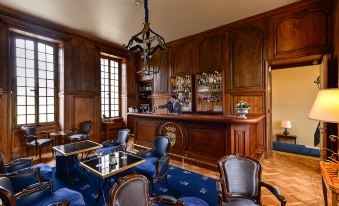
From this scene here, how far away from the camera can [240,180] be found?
219 centimetres

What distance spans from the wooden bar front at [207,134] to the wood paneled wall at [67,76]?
2574 millimetres

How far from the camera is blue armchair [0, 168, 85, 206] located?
196 centimetres

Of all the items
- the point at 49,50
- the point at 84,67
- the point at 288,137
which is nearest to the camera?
A: the point at 49,50

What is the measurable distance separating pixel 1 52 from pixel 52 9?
5.62 feet

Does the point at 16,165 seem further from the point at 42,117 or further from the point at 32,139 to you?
the point at 42,117

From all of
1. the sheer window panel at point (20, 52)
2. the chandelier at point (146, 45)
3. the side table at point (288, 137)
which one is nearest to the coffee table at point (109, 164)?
the chandelier at point (146, 45)

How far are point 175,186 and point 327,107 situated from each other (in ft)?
8.62

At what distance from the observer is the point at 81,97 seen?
21.0 feet

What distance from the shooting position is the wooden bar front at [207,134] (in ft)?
12.2

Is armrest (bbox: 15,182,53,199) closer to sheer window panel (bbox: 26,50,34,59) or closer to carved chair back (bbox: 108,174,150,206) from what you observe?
carved chair back (bbox: 108,174,150,206)

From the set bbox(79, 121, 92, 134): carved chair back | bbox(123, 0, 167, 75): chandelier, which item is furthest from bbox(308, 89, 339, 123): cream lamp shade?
bbox(79, 121, 92, 134): carved chair back

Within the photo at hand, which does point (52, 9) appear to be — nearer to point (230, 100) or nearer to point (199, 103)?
point (199, 103)

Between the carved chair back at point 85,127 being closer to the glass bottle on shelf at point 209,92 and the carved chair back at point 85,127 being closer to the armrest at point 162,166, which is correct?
the glass bottle on shelf at point 209,92

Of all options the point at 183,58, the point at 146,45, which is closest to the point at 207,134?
the point at 146,45
